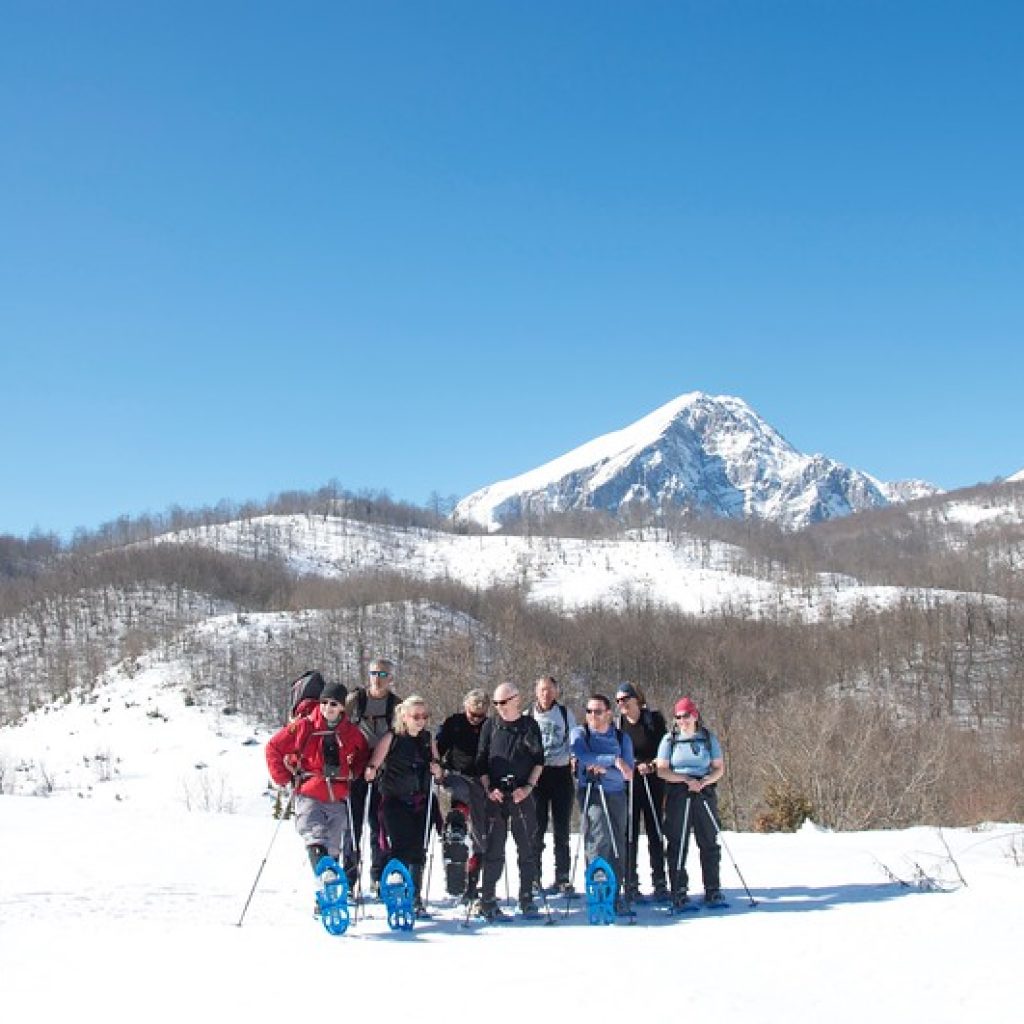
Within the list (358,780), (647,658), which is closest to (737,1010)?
(358,780)

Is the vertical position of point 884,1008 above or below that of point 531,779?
below

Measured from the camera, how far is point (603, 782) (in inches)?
320

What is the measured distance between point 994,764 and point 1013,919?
24584mm

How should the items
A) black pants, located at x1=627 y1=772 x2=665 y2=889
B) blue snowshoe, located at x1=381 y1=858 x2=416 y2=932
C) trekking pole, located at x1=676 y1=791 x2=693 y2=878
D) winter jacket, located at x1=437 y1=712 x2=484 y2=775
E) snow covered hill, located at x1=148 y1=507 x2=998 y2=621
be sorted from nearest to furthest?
blue snowshoe, located at x1=381 y1=858 x2=416 y2=932, winter jacket, located at x1=437 y1=712 x2=484 y2=775, trekking pole, located at x1=676 y1=791 x2=693 y2=878, black pants, located at x1=627 y1=772 x2=665 y2=889, snow covered hill, located at x1=148 y1=507 x2=998 y2=621

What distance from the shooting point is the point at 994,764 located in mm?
28469

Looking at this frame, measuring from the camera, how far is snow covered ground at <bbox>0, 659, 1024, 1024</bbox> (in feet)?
17.6

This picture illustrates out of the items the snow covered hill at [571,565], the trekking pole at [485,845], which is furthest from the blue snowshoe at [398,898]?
the snow covered hill at [571,565]

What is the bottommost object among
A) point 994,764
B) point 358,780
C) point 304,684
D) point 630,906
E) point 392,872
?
point 994,764

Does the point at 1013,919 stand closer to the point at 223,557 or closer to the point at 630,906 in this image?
the point at 630,906

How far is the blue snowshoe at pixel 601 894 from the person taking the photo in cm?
753

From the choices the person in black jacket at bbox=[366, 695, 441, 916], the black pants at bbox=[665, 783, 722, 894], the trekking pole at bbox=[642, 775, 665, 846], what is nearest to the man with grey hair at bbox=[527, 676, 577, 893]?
the trekking pole at bbox=[642, 775, 665, 846]

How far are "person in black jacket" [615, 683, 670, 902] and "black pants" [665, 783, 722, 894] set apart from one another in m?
0.27

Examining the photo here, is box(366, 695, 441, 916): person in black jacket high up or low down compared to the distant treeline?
up

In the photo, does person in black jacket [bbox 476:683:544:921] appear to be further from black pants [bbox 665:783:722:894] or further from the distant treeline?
the distant treeline
